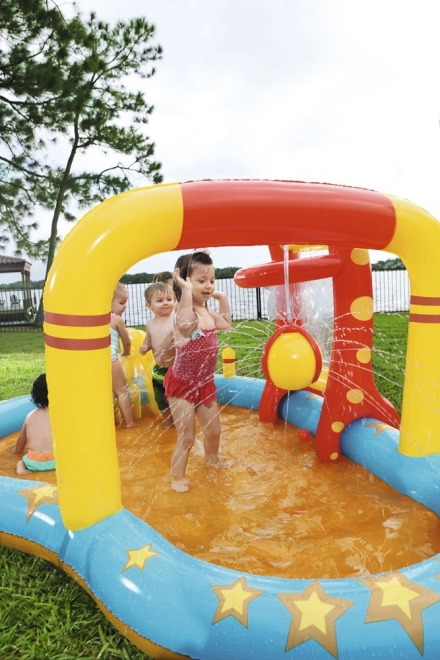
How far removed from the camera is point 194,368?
2.97 metres

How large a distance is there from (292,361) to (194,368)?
0.60 metres

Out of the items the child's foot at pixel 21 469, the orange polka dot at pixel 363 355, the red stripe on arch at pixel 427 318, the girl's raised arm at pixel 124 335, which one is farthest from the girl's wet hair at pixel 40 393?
the red stripe on arch at pixel 427 318

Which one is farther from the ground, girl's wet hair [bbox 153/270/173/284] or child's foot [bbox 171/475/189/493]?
girl's wet hair [bbox 153/270/173/284]

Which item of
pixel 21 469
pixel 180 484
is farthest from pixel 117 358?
pixel 180 484

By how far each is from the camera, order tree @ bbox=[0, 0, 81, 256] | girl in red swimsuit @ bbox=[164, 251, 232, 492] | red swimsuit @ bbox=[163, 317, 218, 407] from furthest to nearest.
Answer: tree @ bbox=[0, 0, 81, 256], red swimsuit @ bbox=[163, 317, 218, 407], girl in red swimsuit @ bbox=[164, 251, 232, 492]

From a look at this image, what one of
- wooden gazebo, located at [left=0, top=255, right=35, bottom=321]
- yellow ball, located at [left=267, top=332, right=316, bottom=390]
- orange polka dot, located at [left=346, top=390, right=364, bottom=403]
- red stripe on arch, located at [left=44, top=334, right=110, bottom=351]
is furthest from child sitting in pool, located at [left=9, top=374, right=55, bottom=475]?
wooden gazebo, located at [left=0, top=255, right=35, bottom=321]

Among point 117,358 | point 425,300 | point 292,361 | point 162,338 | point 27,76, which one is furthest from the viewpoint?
point 27,76

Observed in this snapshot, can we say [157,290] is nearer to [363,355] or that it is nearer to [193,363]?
[193,363]

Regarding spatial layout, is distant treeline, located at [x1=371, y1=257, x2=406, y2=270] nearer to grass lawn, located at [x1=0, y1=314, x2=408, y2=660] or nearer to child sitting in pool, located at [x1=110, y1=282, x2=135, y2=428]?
child sitting in pool, located at [x1=110, y1=282, x2=135, y2=428]

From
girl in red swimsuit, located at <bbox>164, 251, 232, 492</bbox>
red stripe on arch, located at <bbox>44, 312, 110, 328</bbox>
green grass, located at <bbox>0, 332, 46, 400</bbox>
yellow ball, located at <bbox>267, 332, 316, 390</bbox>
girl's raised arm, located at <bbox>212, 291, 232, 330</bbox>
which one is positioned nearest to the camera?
red stripe on arch, located at <bbox>44, 312, 110, 328</bbox>

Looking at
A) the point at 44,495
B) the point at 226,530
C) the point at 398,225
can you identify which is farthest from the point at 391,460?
the point at 44,495

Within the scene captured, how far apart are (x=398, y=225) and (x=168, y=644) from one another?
1951 mm

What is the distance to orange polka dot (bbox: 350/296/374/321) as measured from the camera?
10.5ft

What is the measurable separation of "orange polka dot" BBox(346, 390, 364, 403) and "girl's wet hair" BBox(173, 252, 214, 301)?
116 centimetres
